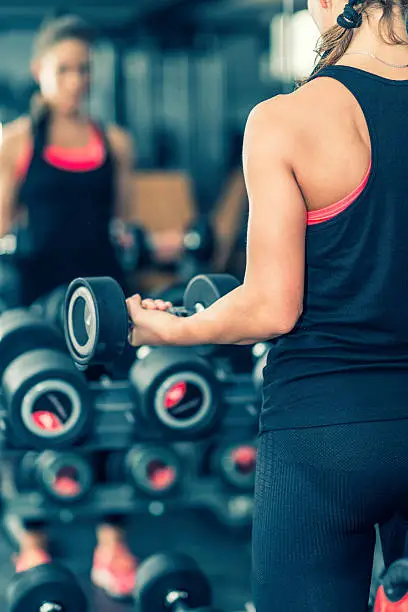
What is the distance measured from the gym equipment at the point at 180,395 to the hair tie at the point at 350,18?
805 mm

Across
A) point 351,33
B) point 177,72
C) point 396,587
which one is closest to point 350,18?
point 351,33

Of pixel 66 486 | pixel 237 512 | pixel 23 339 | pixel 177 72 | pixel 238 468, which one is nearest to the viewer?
pixel 23 339

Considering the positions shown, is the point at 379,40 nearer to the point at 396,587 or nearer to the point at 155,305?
the point at 155,305

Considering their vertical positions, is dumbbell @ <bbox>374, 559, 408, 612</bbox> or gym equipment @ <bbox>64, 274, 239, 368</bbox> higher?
gym equipment @ <bbox>64, 274, 239, 368</bbox>

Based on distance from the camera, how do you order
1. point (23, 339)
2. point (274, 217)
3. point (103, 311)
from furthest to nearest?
1. point (23, 339)
2. point (103, 311)
3. point (274, 217)

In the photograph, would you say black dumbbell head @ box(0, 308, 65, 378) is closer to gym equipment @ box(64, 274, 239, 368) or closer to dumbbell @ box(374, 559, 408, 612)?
gym equipment @ box(64, 274, 239, 368)

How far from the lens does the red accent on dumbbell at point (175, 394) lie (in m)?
1.68

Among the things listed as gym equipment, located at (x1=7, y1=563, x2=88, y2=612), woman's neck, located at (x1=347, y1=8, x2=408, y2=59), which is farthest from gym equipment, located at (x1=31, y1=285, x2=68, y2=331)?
woman's neck, located at (x1=347, y1=8, x2=408, y2=59)

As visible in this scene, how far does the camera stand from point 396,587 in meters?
1.06

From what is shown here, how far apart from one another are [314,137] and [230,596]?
4.51 feet

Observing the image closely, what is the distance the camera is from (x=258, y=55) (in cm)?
629

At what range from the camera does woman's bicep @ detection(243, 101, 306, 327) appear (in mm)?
913

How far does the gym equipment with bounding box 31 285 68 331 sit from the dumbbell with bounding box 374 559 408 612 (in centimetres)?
99

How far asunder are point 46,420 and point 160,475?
0.54 metres
